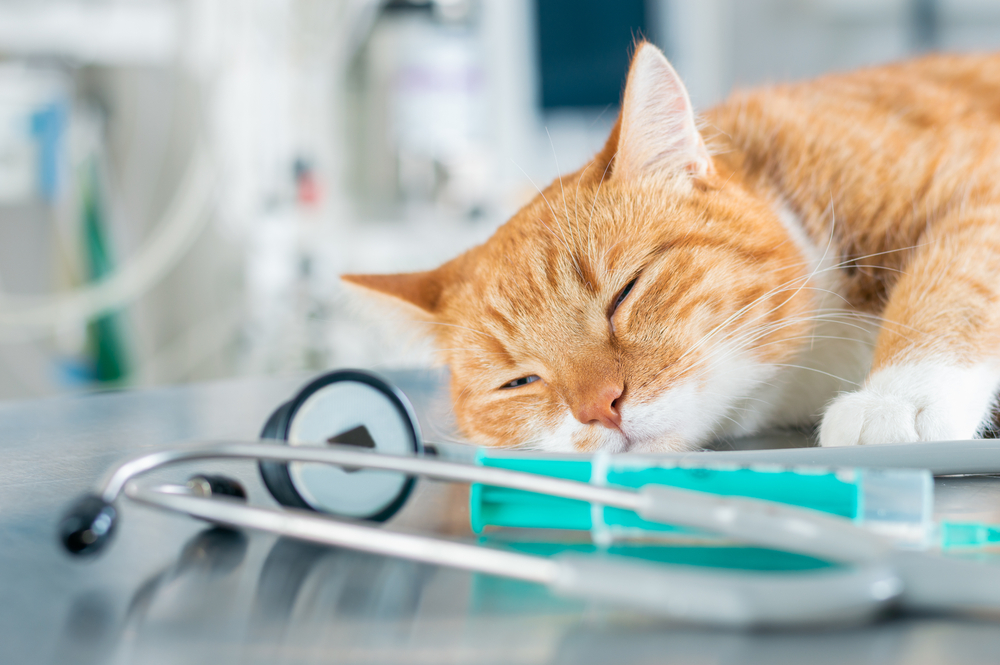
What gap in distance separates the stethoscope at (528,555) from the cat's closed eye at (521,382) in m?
0.35

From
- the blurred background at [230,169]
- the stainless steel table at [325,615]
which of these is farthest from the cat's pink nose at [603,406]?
the blurred background at [230,169]

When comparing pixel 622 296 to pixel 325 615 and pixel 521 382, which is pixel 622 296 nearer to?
pixel 521 382

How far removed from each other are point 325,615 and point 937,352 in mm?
730

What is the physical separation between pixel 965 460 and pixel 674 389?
295 mm

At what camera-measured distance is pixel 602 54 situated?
4125 mm

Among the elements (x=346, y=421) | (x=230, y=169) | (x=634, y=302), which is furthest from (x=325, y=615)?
(x=230, y=169)

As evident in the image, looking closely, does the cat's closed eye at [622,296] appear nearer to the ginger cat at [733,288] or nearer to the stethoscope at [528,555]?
the ginger cat at [733,288]

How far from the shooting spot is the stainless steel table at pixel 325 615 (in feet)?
1.25

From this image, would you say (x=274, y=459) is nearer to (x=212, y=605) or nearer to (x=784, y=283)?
(x=212, y=605)

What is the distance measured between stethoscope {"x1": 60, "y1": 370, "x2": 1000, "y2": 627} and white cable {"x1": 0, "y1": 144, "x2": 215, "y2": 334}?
2863mm

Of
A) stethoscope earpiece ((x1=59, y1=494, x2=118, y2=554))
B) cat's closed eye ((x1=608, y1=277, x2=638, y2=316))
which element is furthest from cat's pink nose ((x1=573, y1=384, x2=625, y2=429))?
stethoscope earpiece ((x1=59, y1=494, x2=118, y2=554))

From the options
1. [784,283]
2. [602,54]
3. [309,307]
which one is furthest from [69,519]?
[602,54]

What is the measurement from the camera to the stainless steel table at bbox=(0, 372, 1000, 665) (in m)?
0.38

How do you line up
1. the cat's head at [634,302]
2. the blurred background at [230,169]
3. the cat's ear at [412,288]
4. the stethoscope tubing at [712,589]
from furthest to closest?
the blurred background at [230,169] → the cat's ear at [412,288] → the cat's head at [634,302] → the stethoscope tubing at [712,589]
